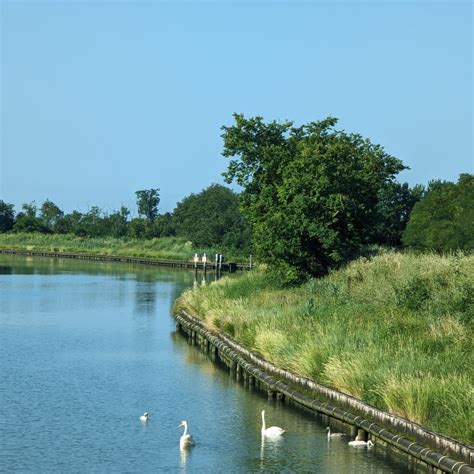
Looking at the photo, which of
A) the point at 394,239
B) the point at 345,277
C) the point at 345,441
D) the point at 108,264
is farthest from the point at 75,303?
the point at 108,264

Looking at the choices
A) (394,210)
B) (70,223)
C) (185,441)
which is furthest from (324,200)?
(70,223)

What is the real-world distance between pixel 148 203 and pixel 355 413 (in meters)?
150

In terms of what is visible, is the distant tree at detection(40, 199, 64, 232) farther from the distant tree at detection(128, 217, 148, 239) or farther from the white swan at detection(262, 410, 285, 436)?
the white swan at detection(262, 410, 285, 436)

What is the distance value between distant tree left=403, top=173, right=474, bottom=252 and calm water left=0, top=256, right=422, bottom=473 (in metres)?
27.3

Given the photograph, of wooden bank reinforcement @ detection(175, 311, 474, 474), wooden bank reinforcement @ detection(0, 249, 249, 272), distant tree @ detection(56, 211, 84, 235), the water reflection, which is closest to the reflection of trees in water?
wooden bank reinforcement @ detection(175, 311, 474, 474)

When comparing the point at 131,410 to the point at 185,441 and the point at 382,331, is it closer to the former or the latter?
the point at 185,441

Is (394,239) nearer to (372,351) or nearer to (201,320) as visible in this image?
(201,320)

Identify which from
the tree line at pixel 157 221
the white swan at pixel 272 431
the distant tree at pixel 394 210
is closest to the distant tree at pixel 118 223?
→ the tree line at pixel 157 221

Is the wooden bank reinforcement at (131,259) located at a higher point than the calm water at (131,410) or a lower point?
higher

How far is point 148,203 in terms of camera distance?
170 meters

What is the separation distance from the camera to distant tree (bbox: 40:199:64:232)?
161 metres

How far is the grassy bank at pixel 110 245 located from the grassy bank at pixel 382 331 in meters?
64.3

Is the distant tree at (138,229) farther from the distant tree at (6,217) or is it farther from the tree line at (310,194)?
the tree line at (310,194)

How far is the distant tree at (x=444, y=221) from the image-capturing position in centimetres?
6919
